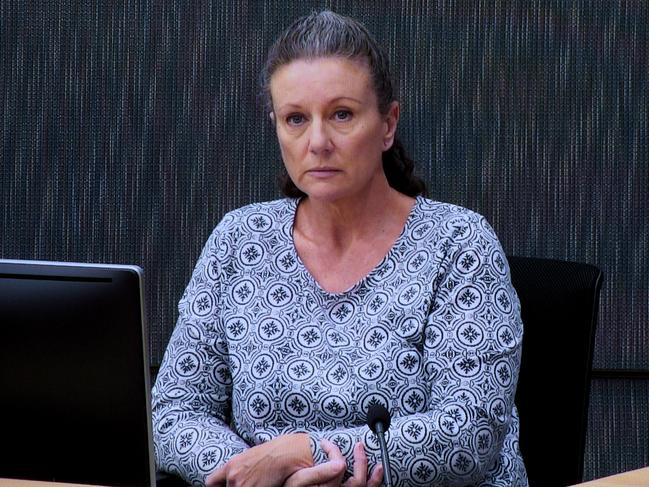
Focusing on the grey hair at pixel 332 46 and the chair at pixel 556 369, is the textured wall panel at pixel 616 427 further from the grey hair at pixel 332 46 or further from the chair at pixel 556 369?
the grey hair at pixel 332 46

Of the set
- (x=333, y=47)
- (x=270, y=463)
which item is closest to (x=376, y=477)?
(x=270, y=463)

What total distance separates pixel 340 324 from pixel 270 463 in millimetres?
282

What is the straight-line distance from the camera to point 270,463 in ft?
5.32

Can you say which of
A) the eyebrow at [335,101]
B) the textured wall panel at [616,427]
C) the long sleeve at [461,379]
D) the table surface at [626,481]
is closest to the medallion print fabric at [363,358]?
the long sleeve at [461,379]

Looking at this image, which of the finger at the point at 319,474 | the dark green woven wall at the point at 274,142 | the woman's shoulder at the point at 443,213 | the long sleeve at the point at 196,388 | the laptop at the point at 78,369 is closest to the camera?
the laptop at the point at 78,369

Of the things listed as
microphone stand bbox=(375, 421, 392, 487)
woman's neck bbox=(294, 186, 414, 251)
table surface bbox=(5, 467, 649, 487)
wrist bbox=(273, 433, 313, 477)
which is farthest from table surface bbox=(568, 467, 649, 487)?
woman's neck bbox=(294, 186, 414, 251)

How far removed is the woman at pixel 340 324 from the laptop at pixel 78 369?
1.57 feet

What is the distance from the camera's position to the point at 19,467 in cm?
121

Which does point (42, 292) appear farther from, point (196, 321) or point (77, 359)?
point (196, 321)

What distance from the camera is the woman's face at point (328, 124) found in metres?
1.80

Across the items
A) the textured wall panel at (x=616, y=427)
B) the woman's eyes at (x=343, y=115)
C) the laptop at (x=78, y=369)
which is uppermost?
the woman's eyes at (x=343, y=115)

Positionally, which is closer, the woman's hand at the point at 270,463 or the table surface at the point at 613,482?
the table surface at the point at 613,482

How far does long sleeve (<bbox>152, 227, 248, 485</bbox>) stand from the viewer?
1747mm

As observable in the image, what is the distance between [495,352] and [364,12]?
124 centimetres
